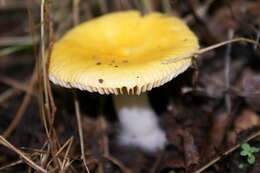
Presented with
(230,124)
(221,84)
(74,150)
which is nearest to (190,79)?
(221,84)

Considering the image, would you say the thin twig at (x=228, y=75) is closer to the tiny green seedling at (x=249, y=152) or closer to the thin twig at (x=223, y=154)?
the thin twig at (x=223, y=154)

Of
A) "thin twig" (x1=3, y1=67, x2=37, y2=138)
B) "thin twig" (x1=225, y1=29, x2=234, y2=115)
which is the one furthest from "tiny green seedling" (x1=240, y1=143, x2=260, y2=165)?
"thin twig" (x1=3, y1=67, x2=37, y2=138)

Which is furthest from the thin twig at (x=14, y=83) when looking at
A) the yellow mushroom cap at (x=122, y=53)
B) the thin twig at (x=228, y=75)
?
the thin twig at (x=228, y=75)

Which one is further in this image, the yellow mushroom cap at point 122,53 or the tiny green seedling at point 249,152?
the tiny green seedling at point 249,152

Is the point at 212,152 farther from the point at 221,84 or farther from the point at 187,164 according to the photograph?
the point at 221,84

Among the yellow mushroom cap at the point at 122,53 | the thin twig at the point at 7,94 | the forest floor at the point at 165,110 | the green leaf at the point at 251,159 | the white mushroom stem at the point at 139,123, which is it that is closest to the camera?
the yellow mushroom cap at the point at 122,53

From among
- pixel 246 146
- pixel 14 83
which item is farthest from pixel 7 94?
pixel 246 146
